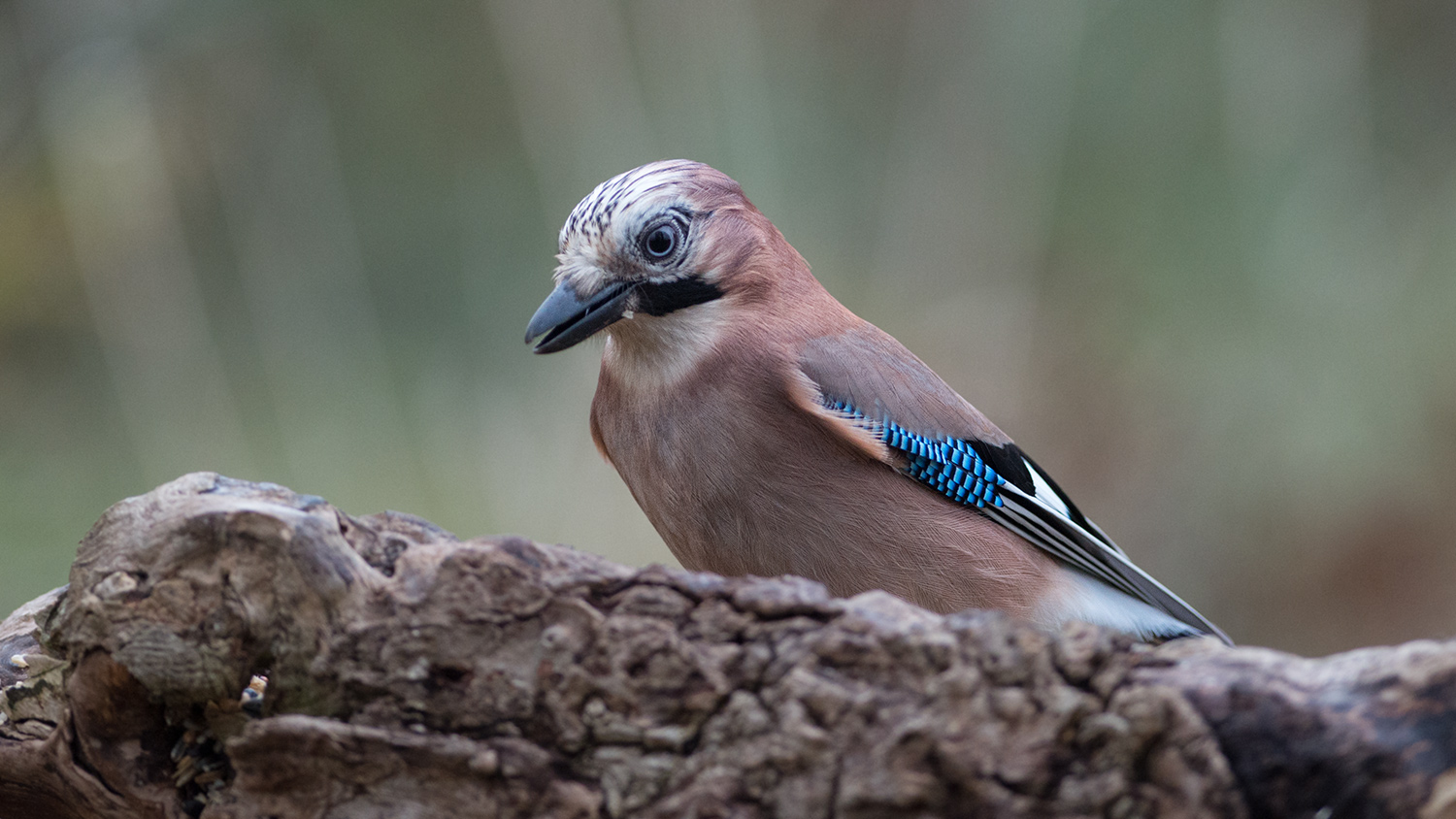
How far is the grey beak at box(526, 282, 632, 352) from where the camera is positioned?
6.49 ft

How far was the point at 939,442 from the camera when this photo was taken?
2176 mm

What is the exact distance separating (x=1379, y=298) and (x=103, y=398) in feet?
15.9

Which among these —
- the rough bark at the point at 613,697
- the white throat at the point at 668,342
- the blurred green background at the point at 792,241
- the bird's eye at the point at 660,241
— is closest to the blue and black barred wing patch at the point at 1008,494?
the white throat at the point at 668,342

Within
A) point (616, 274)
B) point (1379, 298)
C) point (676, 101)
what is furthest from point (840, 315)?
point (1379, 298)

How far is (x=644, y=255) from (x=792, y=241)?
2.50 m

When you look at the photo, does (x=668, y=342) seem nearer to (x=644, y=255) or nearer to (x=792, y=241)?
(x=644, y=255)

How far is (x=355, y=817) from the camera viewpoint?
126 centimetres

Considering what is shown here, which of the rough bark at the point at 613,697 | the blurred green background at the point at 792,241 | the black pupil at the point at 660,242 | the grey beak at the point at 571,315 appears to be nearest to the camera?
the rough bark at the point at 613,697

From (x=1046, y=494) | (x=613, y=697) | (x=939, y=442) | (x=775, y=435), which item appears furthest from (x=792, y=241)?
(x=613, y=697)

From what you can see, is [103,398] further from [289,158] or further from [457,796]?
[457,796]

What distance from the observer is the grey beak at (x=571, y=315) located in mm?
1979

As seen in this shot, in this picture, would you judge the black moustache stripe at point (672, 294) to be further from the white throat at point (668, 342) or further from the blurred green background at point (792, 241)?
the blurred green background at point (792, 241)

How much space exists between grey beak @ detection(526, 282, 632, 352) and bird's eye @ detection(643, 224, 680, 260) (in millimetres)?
89

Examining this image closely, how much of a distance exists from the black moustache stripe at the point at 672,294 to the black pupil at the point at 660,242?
56mm
